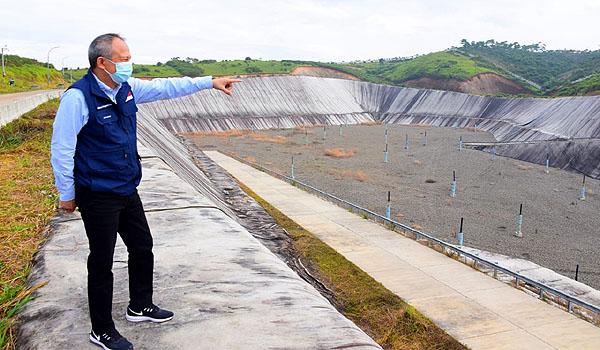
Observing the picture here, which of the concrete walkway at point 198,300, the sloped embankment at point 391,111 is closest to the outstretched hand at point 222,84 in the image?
the concrete walkway at point 198,300

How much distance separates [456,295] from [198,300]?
730 cm

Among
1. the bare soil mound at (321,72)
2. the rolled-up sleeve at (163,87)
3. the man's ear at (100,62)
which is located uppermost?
the bare soil mound at (321,72)

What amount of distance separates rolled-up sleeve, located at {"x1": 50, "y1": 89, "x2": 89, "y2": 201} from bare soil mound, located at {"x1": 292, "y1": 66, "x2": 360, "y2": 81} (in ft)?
311

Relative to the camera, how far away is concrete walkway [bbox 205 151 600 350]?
8445 mm

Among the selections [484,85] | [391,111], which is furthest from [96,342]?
[484,85]

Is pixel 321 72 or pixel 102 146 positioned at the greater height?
pixel 321 72

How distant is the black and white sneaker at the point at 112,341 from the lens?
145 inches

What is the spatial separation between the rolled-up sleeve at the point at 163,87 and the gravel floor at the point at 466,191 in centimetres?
1446

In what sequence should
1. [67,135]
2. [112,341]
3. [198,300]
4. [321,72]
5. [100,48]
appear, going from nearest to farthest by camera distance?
1. [67,135]
2. [100,48]
3. [112,341]
4. [198,300]
5. [321,72]

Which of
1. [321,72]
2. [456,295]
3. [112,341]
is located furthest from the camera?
[321,72]

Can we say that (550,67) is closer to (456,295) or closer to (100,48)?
(456,295)

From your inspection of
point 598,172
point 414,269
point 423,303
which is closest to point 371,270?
point 414,269

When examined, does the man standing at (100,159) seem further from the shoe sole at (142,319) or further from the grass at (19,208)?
the grass at (19,208)

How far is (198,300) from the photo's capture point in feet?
15.3
